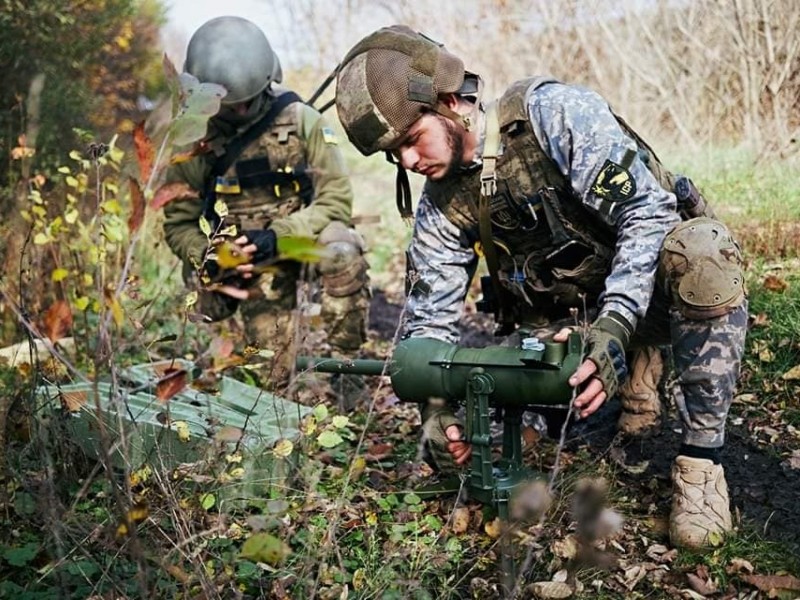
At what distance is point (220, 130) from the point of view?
4484 millimetres

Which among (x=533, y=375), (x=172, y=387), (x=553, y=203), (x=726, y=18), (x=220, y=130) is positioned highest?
(x=726, y=18)

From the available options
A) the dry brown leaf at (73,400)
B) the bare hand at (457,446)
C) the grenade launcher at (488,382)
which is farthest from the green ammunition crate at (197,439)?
the bare hand at (457,446)

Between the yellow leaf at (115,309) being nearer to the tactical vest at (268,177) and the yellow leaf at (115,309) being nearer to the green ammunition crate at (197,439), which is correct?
the green ammunition crate at (197,439)

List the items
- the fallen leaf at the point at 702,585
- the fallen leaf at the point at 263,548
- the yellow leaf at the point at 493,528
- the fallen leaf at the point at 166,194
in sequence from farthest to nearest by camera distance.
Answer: the yellow leaf at the point at 493,528 < the fallen leaf at the point at 702,585 < the fallen leaf at the point at 166,194 < the fallen leaf at the point at 263,548

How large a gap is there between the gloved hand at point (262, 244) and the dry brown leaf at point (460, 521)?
1.72 metres

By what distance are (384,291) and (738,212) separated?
285 cm

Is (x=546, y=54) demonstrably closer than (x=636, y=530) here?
No

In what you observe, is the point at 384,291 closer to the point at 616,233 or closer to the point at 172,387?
the point at 616,233

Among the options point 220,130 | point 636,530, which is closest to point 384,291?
point 220,130

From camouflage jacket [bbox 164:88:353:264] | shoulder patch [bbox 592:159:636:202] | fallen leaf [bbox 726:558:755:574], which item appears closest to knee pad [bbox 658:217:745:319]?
shoulder patch [bbox 592:159:636:202]

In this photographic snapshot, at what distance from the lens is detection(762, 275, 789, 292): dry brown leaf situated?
4.02 metres

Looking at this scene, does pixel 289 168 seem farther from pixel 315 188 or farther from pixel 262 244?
pixel 262 244

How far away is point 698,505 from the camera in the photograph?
2.53 m

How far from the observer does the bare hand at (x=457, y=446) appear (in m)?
2.77
